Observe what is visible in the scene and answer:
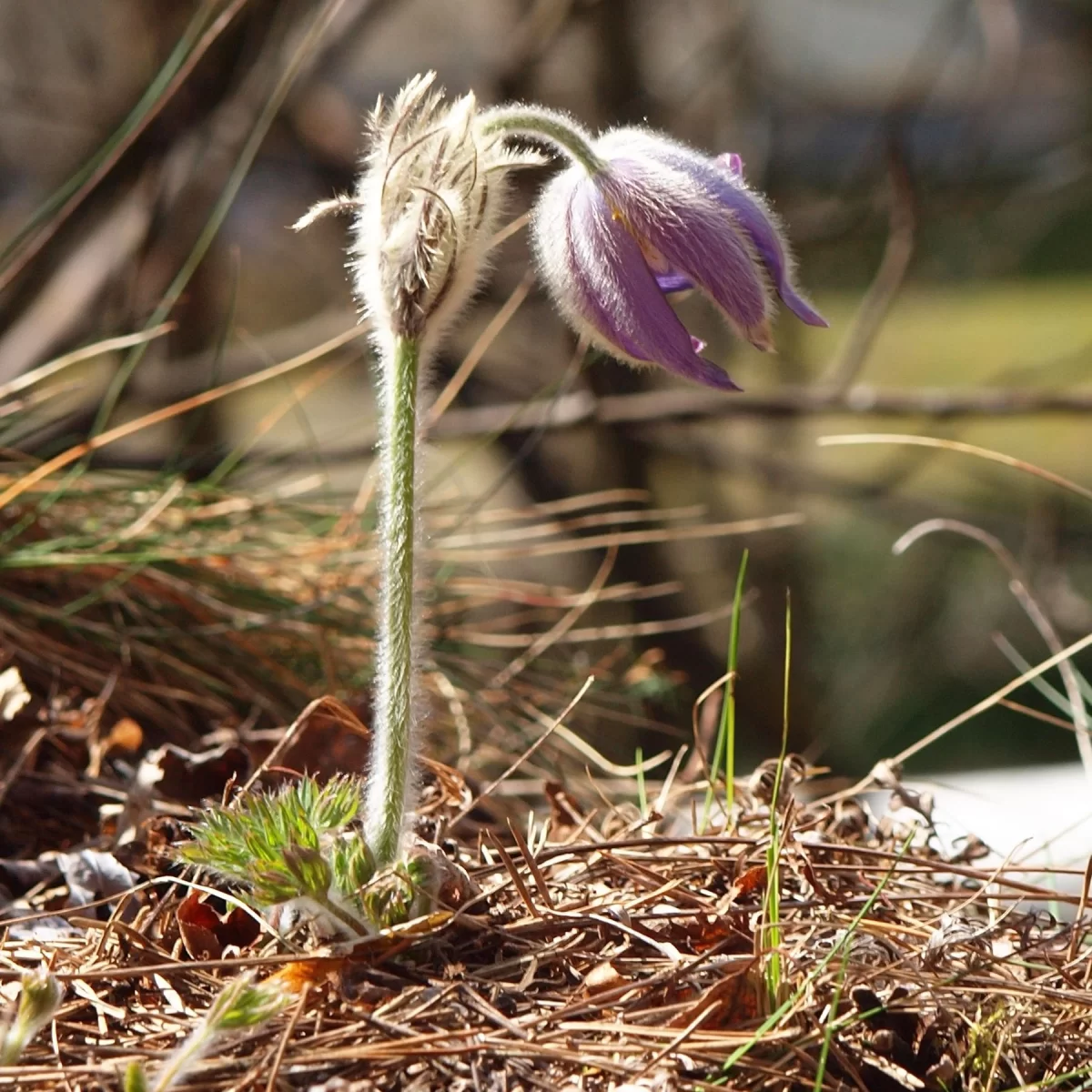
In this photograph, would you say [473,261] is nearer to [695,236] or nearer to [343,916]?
[695,236]

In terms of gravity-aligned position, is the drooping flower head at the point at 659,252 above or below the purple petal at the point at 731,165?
below

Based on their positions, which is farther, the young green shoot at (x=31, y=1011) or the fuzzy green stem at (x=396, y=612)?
the fuzzy green stem at (x=396, y=612)

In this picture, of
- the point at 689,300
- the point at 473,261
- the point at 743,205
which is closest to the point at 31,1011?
the point at 473,261

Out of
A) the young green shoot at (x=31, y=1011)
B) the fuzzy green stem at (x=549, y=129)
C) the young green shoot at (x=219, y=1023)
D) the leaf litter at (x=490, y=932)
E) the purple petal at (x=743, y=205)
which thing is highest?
the fuzzy green stem at (x=549, y=129)

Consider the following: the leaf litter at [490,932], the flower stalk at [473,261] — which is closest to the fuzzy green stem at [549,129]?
the flower stalk at [473,261]

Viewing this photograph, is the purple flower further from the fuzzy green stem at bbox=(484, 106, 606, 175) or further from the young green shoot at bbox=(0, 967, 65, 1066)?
the young green shoot at bbox=(0, 967, 65, 1066)

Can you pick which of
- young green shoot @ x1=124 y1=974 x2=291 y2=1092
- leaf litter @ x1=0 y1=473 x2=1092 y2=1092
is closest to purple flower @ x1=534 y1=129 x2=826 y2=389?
leaf litter @ x1=0 y1=473 x2=1092 y2=1092

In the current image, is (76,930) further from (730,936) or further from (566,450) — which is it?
(566,450)

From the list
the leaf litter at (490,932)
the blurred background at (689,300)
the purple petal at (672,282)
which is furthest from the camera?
the blurred background at (689,300)

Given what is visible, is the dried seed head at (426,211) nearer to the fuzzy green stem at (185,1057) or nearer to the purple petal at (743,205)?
the purple petal at (743,205)
